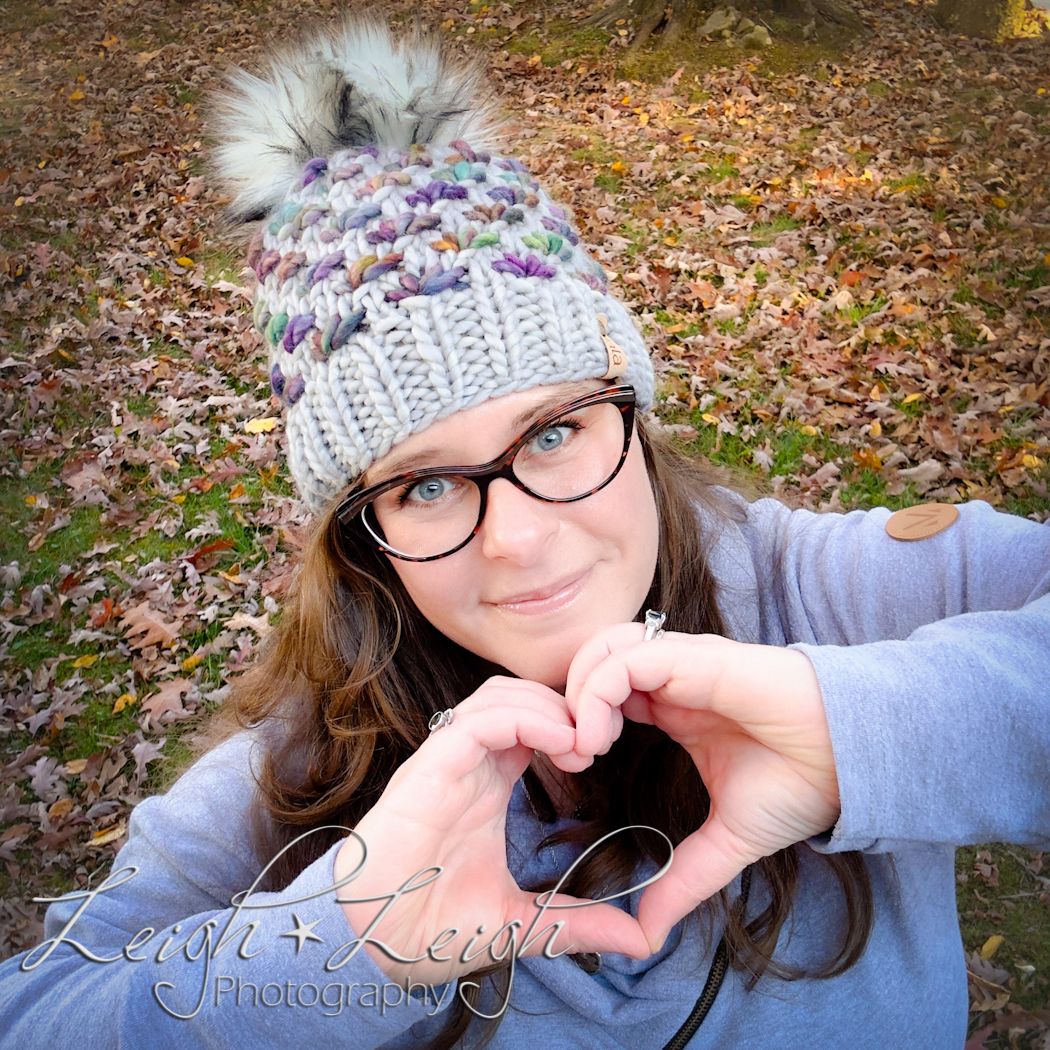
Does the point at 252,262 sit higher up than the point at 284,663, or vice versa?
the point at 252,262

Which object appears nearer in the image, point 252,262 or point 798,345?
point 252,262

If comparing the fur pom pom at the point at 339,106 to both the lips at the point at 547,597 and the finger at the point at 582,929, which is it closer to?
the lips at the point at 547,597

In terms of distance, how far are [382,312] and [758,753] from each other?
113 cm

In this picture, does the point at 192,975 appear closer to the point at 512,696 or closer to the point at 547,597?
the point at 512,696

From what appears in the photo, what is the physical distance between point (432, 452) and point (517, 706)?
1.82 feet

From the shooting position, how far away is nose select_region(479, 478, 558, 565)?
1405mm

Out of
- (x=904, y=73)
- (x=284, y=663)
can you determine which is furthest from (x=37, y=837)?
(x=904, y=73)

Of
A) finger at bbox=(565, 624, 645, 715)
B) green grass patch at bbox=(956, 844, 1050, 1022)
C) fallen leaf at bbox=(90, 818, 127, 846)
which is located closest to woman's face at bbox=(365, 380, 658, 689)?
finger at bbox=(565, 624, 645, 715)

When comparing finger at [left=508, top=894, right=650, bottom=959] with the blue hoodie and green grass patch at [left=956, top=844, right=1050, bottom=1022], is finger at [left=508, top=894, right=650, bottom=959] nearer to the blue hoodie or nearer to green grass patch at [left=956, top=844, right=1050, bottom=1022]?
the blue hoodie

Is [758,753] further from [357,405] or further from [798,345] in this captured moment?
[798,345]

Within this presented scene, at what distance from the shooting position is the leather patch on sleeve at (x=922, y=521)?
157 cm

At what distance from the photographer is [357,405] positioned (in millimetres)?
1470

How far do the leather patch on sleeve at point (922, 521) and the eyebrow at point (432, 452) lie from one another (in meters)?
0.86

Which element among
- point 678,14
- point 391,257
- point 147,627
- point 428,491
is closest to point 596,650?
point 428,491
